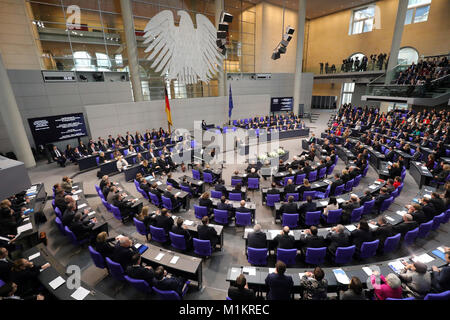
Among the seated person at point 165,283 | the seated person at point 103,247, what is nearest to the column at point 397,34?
the seated person at point 165,283

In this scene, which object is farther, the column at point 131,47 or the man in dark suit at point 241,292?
the column at point 131,47

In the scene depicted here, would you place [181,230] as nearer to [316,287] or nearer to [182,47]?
[316,287]

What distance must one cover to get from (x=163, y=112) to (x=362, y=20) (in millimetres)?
25689

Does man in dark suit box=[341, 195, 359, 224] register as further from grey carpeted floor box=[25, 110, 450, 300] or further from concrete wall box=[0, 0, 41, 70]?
concrete wall box=[0, 0, 41, 70]

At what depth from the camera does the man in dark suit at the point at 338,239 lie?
4938 millimetres

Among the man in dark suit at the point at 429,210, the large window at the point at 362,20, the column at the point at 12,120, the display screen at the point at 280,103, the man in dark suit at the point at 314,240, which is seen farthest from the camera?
the display screen at the point at 280,103

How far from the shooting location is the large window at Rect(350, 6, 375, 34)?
24.8m

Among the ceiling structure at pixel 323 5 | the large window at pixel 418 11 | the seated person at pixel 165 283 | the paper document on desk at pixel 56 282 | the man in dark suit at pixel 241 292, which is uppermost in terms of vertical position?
the ceiling structure at pixel 323 5

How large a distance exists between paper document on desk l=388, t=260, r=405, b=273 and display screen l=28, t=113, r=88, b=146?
55.8 ft

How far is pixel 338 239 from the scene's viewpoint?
4957 millimetres

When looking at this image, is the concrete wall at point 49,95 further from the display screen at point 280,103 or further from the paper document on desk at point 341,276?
the paper document on desk at point 341,276

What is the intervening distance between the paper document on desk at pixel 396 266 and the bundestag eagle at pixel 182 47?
1873 centimetres

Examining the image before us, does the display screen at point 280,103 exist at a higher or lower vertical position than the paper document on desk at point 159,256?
higher

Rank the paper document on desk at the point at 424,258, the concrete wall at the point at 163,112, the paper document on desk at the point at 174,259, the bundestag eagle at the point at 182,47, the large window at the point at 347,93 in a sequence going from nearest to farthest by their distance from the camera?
the paper document on desk at the point at 424,258
the paper document on desk at the point at 174,259
the concrete wall at the point at 163,112
the bundestag eagle at the point at 182,47
the large window at the point at 347,93
